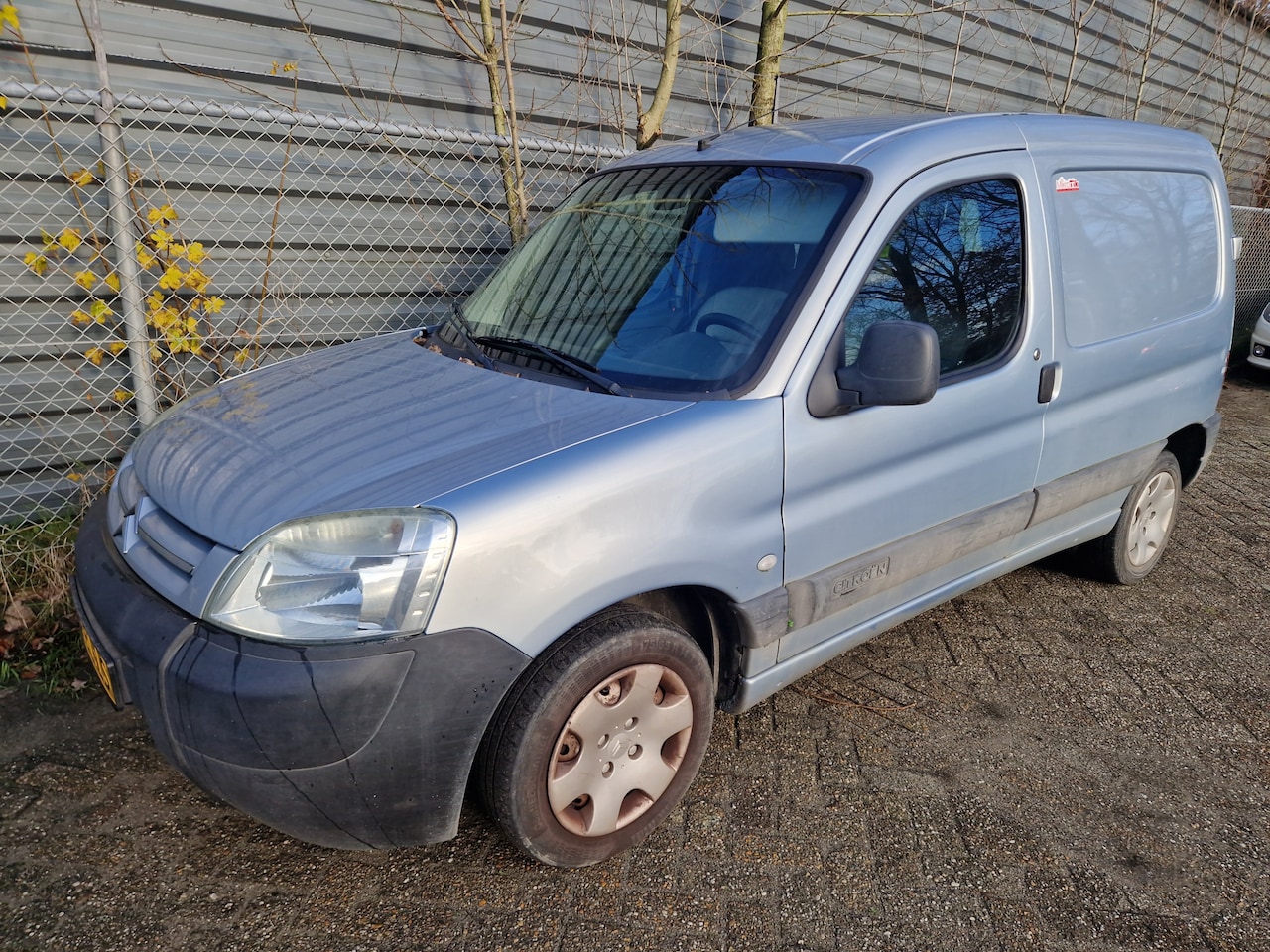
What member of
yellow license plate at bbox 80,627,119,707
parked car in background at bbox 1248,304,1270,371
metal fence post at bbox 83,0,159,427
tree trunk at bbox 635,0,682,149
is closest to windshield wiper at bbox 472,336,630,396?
yellow license plate at bbox 80,627,119,707

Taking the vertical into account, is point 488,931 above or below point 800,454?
below

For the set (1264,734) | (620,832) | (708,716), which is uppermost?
(708,716)

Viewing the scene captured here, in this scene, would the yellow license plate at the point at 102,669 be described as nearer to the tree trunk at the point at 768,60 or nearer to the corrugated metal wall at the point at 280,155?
the corrugated metal wall at the point at 280,155

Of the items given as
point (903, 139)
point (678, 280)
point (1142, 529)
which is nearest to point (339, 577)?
point (678, 280)

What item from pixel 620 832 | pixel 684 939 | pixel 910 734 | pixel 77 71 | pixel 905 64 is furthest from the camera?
pixel 905 64

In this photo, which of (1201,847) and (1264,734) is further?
(1264,734)

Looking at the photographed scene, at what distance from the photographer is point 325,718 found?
6.06 feet

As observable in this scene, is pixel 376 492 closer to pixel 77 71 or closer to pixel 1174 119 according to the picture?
pixel 77 71

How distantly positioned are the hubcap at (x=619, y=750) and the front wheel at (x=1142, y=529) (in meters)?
2.50

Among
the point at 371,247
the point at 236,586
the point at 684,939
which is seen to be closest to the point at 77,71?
the point at 371,247

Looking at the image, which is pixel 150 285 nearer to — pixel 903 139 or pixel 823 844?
pixel 903 139

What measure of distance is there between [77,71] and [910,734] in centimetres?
440

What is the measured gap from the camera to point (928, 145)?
2.69 meters

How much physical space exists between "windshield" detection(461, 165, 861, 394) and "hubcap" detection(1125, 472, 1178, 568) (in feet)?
7.55
